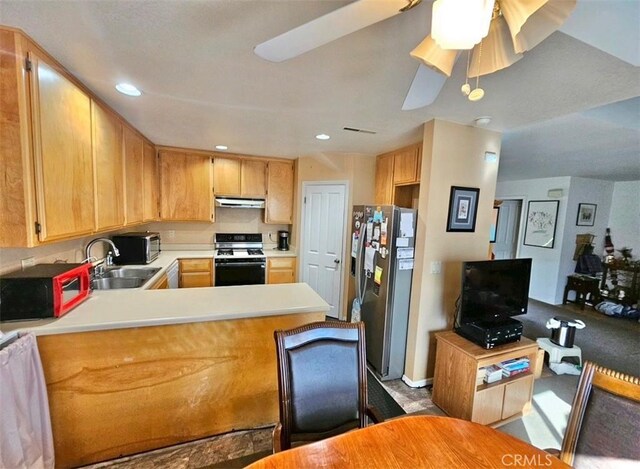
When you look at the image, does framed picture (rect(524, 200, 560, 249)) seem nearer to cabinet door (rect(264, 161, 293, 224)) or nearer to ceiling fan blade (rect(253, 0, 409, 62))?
cabinet door (rect(264, 161, 293, 224))

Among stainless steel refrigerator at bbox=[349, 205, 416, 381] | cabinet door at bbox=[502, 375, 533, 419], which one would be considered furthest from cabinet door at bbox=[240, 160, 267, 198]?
cabinet door at bbox=[502, 375, 533, 419]

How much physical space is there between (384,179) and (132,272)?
3.04 meters

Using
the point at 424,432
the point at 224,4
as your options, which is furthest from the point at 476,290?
the point at 224,4

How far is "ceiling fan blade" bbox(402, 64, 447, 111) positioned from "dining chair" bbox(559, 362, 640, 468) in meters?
1.38

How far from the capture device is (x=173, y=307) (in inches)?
67.5

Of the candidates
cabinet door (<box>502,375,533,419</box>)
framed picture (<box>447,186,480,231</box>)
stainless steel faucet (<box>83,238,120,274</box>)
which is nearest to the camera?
cabinet door (<box>502,375,533,419</box>)

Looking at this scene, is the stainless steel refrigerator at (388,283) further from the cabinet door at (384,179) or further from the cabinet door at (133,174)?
the cabinet door at (133,174)

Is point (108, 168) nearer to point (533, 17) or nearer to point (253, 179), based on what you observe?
point (253, 179)

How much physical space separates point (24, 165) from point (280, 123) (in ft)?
5.59

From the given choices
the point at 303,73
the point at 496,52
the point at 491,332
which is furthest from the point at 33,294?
the point at 491,332

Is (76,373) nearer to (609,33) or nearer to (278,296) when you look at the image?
(278,296)

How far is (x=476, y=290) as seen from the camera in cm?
212

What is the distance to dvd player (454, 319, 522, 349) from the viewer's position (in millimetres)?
2039

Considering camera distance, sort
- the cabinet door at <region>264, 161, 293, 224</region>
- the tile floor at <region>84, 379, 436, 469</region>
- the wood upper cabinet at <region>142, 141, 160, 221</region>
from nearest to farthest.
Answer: the tile floor at <region>84, 379, 436, 469</region> → the wood upper cabinet at <region>142, 141, 160, 221</region> → the cabinet door at <region>264, 161, 293, 224</region>
